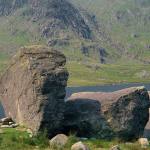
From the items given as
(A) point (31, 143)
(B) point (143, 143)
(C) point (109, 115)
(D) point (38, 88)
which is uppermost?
(D) point (38, 88)

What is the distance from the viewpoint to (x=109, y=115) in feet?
149

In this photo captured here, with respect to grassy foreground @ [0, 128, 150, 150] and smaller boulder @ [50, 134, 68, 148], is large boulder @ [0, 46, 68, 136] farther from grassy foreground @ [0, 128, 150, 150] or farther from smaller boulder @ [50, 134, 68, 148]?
smaller boulder @ [50, 134, 68, 148]

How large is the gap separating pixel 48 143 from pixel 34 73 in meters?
8.69

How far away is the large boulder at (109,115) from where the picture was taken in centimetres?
4497

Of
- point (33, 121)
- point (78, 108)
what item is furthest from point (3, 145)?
point (78, 108)

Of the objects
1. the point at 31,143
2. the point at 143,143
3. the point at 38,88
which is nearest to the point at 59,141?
the point at 31,143

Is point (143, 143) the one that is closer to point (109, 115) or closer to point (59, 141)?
point (109, 115)

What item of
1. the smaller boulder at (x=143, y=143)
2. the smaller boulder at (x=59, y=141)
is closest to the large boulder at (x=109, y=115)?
the smaller boulder at (x=143, y=143)

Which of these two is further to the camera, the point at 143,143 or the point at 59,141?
the point at 143,143

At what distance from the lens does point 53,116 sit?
139ft

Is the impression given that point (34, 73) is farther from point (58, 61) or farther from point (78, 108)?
point (78, 108)

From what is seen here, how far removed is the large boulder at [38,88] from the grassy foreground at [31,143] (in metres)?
2.32

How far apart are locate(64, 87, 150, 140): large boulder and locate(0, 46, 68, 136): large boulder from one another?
2.44 meters

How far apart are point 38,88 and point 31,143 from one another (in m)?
6.97
